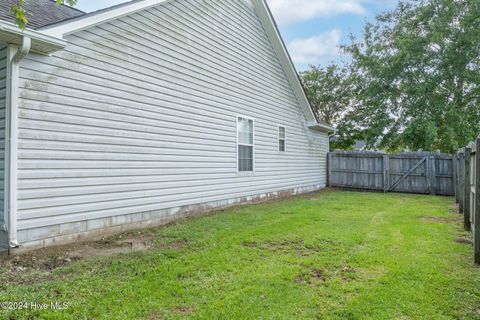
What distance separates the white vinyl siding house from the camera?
4484 mm

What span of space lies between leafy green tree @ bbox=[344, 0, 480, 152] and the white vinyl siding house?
29.1 feet

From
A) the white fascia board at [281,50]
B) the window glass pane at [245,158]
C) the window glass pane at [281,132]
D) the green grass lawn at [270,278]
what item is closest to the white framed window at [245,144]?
the window glass pane at [245,158]

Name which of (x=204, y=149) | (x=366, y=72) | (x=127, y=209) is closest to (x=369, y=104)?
(x=366, y=72)

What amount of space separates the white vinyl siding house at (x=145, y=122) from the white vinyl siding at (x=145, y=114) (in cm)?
2

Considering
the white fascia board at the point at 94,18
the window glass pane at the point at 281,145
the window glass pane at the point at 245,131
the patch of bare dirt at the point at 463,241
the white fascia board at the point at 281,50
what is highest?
the white fascia board at the point at 281,50

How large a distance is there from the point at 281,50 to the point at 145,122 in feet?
21.3

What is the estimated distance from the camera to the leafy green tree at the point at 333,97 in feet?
66.2

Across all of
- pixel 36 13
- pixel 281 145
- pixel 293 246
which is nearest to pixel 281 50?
pixel 281 145

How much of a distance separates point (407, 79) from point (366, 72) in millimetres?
2156

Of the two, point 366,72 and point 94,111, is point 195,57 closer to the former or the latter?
A: point 94,111

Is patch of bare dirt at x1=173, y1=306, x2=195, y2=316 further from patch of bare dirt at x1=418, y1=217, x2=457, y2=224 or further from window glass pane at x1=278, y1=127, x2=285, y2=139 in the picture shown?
window glass pane at x1=278, y1=127, x2=285, y2=139

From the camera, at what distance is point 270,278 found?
3.51 meters

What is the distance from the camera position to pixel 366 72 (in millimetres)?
17484

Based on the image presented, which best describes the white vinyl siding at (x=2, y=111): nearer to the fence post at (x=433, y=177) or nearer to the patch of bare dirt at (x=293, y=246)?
the patch of bare dirt at (x=293, y=246)
